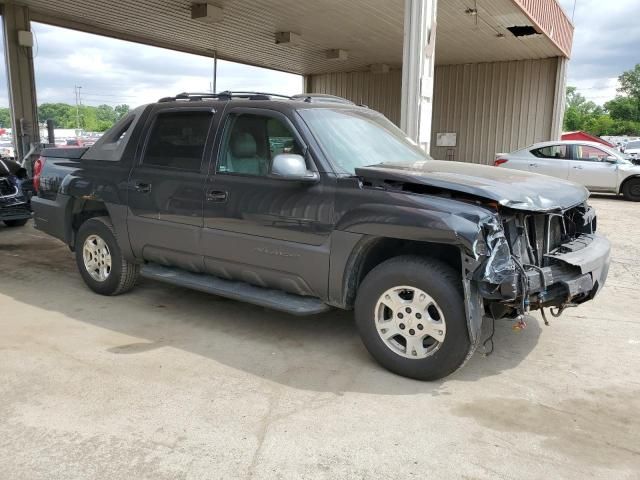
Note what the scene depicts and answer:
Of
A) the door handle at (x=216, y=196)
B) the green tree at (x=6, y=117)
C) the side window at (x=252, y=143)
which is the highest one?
the green tree at (x=6, y=117)

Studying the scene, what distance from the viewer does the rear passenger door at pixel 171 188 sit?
15.4ft

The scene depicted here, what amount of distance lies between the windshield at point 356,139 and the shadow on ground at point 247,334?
1.42 metres

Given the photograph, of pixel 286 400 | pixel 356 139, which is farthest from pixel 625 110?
pixel 286 400

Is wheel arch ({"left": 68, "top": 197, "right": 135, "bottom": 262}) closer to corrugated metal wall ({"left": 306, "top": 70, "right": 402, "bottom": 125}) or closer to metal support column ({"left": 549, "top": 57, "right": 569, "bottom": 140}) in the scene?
metal support column ({"left": 549, "top": 57, "right": 569, "bottom": 140})

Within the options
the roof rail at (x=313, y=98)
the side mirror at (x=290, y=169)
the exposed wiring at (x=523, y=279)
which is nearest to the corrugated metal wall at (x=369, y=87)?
the roof rail at (x=313, y=98)

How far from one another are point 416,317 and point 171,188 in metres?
2.46

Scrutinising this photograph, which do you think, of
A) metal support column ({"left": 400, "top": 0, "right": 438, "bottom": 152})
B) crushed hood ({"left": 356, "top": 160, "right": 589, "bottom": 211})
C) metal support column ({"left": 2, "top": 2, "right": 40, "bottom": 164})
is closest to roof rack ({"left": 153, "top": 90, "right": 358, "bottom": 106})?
crushed hood ({"left": 356, "top": 160, "right": 589, "bottom": 211})

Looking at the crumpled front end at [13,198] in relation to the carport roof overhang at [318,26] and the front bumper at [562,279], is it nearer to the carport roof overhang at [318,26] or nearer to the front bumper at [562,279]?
the carport roof overhang at [318,26]

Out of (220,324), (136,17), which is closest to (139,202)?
(220,324)

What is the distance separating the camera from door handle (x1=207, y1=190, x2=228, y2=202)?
14.6 feet

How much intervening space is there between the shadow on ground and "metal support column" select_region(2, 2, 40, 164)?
846cm

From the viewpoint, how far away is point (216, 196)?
4.51m

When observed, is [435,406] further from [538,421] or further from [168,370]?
[168,370]

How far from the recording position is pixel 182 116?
4.91 meters
